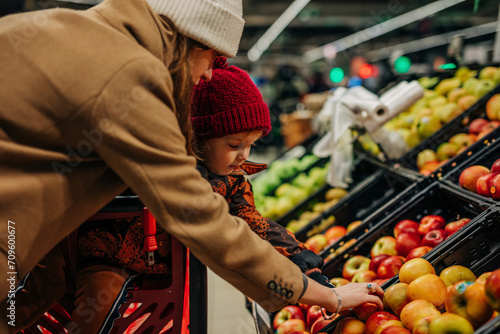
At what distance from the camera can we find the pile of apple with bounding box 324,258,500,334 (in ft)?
3.84

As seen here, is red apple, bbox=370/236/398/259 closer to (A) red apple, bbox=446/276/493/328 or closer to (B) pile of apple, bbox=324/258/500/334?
(B) pile of apple, bbox=324/258/500/334

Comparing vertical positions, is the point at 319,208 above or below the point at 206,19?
below

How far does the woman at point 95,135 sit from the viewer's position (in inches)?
33.8

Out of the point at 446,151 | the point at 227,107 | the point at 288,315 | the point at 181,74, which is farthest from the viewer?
the point at 446,151

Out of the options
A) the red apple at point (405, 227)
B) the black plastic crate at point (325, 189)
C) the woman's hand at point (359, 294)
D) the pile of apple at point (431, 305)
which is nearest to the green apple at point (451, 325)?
the pile of apple at point (431, 305)

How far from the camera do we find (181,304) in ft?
4.56

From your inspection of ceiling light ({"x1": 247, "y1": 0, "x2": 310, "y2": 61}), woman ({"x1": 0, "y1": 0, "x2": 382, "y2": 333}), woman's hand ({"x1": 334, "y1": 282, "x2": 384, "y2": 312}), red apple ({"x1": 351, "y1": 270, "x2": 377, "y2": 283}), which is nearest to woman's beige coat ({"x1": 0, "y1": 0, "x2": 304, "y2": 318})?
woman ({"x1": 0, "y1": 0, "x2": 382, "y2": 333})

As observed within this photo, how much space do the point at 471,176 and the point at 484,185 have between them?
153 millimetres

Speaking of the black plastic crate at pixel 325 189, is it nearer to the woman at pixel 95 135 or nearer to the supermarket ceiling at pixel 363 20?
the woman at pixel 95 135

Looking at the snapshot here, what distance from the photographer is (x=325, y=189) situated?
342cm

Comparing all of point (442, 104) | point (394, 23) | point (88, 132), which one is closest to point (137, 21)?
point (88, 132)

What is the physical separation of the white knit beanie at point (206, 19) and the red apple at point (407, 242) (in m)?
1.31

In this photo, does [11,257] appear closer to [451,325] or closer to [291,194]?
[451,325]

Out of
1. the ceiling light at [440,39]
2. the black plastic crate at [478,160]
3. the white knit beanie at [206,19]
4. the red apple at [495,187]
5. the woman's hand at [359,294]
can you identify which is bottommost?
the woman's hand at [359,294]
